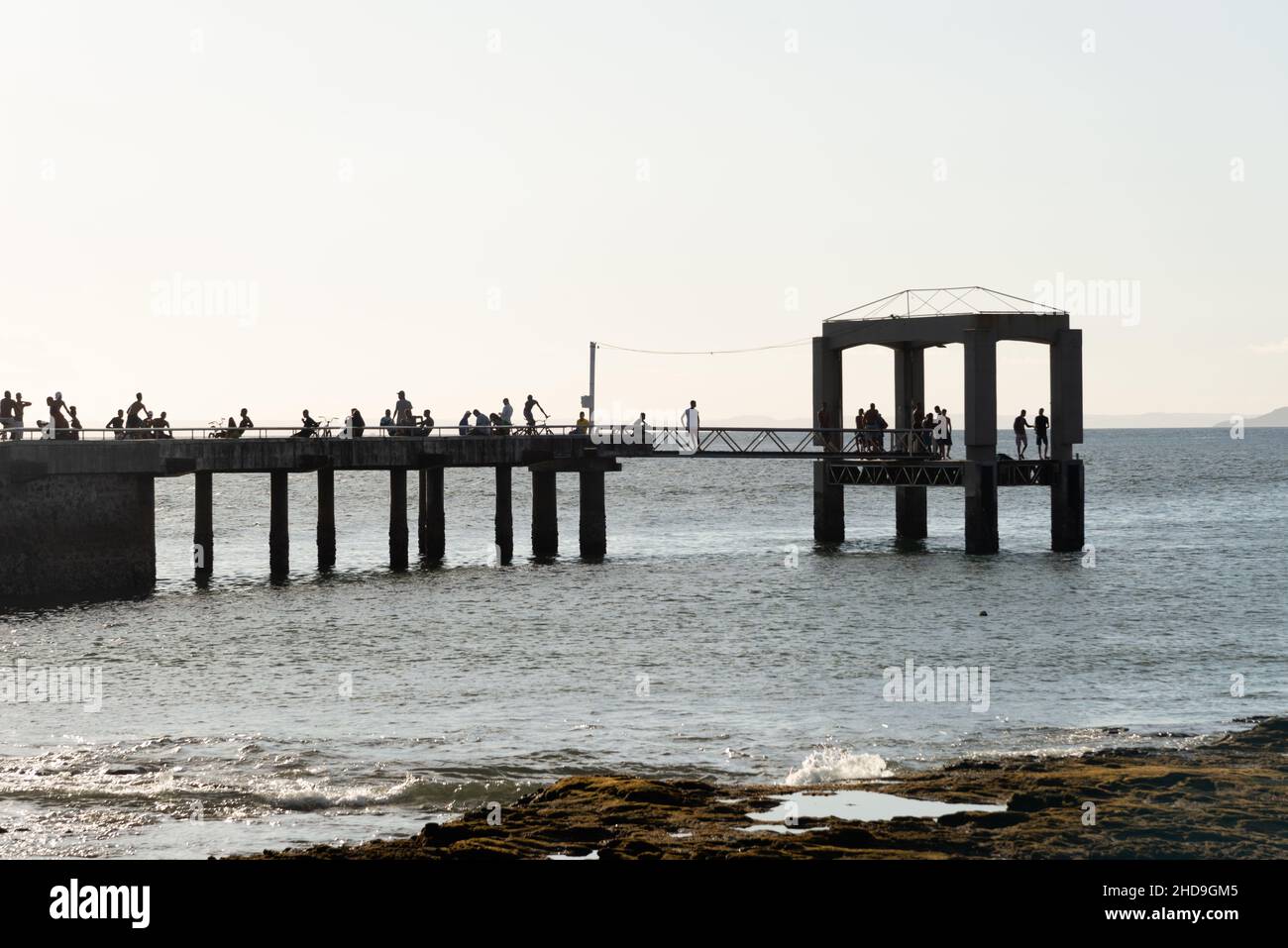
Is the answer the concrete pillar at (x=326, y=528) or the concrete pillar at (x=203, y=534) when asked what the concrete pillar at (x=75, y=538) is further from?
the concrete pillar at (x=326, y=528)

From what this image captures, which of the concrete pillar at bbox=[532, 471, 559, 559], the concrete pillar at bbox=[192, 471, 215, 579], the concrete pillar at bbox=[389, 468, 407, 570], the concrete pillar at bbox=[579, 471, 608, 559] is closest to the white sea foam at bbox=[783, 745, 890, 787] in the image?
the concrete pillar at bbox=[192, 471, 215, 579]

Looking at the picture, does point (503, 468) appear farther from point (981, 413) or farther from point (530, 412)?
point (981, 413)

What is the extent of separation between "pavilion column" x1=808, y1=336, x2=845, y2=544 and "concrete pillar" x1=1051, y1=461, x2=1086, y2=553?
830cm

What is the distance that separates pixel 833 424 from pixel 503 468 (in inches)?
525

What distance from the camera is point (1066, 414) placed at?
5378 centimetres

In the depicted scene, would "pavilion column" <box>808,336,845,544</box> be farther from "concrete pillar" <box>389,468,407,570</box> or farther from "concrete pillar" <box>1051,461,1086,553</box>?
"concrete pillar" <box>389,468,407,570</box>

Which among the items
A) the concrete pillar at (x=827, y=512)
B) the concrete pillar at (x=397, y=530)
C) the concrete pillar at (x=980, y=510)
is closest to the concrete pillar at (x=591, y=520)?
the concrete pillar at (x=397, y=530)

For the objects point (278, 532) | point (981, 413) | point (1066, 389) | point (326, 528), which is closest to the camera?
point (278, 532)

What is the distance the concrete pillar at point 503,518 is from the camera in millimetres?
54375

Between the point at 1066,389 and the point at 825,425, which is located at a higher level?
the point at 1066,389

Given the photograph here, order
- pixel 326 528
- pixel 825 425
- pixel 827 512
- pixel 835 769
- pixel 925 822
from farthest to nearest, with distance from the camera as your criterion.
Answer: pixel 827 512 < pixel 825 425 < pixel 326 528 < pixel 835 769 < pixel 925 822

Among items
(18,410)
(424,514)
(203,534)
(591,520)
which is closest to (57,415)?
(18,410)

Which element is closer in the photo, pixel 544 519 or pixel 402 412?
pixel 402 412
